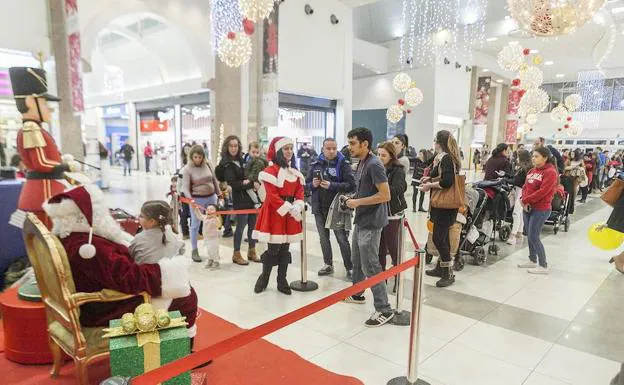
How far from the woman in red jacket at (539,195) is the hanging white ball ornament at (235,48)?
5866 millimetres

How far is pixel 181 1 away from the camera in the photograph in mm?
10945

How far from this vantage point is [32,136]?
3.10 metres

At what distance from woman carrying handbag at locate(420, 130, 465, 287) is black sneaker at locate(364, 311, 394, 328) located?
3.78 feet

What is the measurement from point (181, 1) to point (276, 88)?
11.9 ft

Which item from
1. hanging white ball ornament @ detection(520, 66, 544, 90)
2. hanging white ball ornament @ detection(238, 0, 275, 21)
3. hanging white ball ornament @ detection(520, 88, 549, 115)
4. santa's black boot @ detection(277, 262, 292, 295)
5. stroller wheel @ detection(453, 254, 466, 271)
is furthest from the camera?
hanging white ball ornament @ detection(520, 88, 549, 115)

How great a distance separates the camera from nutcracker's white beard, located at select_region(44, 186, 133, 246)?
190 cm

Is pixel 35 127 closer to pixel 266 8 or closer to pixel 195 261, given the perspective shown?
pixel 195 261

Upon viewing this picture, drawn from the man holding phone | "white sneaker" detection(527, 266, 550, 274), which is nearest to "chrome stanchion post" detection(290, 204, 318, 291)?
the man holding phone

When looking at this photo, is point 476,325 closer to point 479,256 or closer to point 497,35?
point 479,256

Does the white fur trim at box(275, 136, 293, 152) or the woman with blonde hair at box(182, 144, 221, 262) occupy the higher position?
the white fur trim at box(275, 136, 293, 152)

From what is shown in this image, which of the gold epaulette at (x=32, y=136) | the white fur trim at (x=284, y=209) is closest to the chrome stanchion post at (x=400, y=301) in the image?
the white fur trim at (x=284, y=209)

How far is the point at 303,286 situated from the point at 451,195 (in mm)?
1814

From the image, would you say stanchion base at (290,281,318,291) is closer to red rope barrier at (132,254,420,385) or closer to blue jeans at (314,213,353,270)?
blue jeans at (314,213,353,270)

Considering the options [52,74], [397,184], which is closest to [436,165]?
[397,184]
